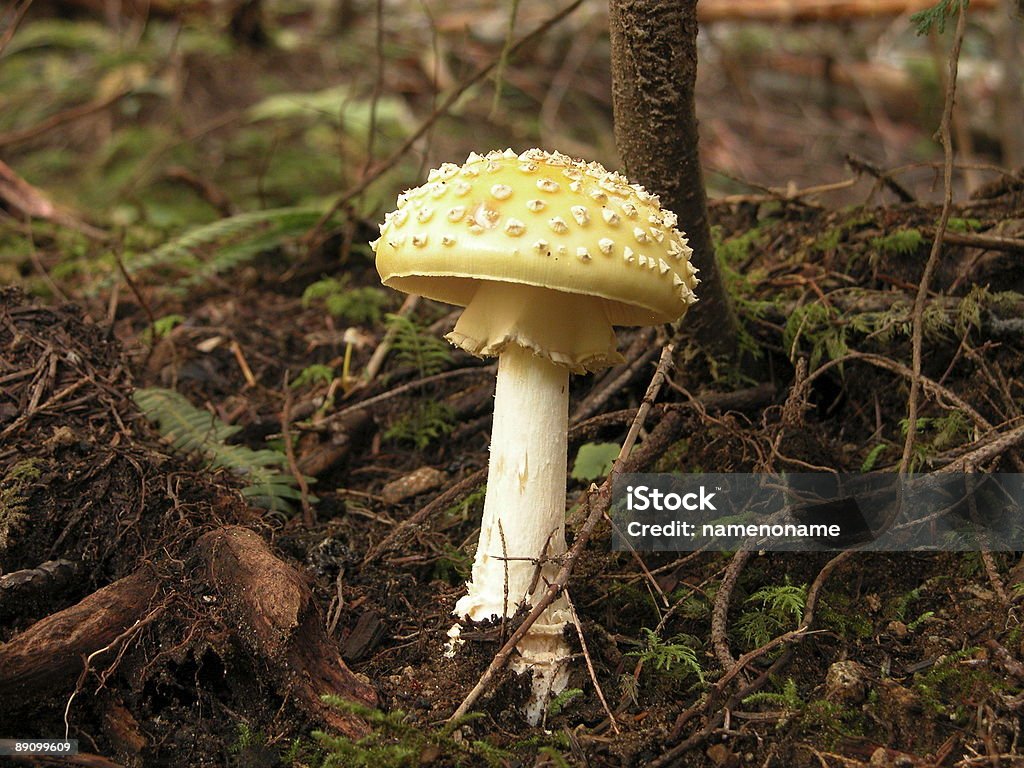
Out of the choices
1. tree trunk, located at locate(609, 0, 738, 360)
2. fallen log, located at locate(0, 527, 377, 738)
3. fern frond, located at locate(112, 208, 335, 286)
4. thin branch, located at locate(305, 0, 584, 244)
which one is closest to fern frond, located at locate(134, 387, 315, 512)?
fallen log, located at locate(0, 527, 377, 738)

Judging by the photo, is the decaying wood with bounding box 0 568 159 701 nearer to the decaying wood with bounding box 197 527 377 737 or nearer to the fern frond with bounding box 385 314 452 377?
the decaying wood with bounding box 197 527 377 737

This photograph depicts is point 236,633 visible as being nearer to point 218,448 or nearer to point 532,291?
point 218,448

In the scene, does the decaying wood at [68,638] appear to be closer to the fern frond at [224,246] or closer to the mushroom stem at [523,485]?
the mushroom stem at [523,485]

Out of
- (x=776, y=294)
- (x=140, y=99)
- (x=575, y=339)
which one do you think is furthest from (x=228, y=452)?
(x=140, y=99)

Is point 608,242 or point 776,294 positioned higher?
point 776,294

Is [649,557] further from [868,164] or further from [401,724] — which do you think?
[868,164]

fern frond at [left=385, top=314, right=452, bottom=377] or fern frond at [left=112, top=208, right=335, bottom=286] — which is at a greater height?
fern frond at [left=112, top=208, right=335, bottom=286]
